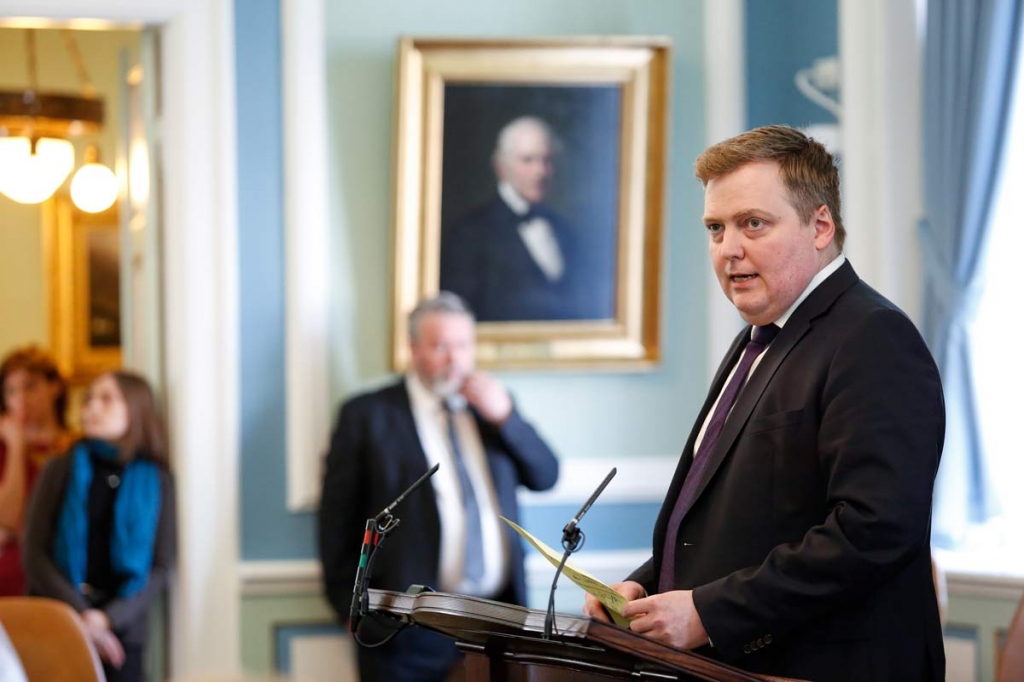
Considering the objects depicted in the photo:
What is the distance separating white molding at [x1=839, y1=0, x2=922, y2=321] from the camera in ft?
13.7

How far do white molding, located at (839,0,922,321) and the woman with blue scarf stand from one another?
7.85 feet

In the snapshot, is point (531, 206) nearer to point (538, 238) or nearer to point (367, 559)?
point (538, 238)

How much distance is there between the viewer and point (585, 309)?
185 inches

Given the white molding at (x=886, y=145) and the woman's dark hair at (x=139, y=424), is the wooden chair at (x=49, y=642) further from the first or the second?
the white molding at (x=886, y=145)

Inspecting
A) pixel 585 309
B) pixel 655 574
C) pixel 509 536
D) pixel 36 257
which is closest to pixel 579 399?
pixel 585 309

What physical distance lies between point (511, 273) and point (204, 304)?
104 centimetres

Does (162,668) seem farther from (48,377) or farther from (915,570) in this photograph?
(915,570)

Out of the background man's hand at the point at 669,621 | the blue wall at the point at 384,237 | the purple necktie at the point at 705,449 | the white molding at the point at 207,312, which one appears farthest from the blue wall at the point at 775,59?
the background man's hand at the point at 669,621

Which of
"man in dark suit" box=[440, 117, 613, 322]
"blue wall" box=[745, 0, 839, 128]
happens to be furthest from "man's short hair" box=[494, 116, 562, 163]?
"blue wall" box=[745, 0, 839, 128]

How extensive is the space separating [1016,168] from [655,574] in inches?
88.9

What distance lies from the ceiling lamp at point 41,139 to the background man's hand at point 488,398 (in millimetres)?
2512

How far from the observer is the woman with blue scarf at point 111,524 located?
4375 mm

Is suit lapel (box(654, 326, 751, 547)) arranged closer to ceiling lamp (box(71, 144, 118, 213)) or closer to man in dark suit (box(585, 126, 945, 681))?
man in dark suit (box(585, 126, 945, 681))

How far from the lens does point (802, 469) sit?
2.11m
